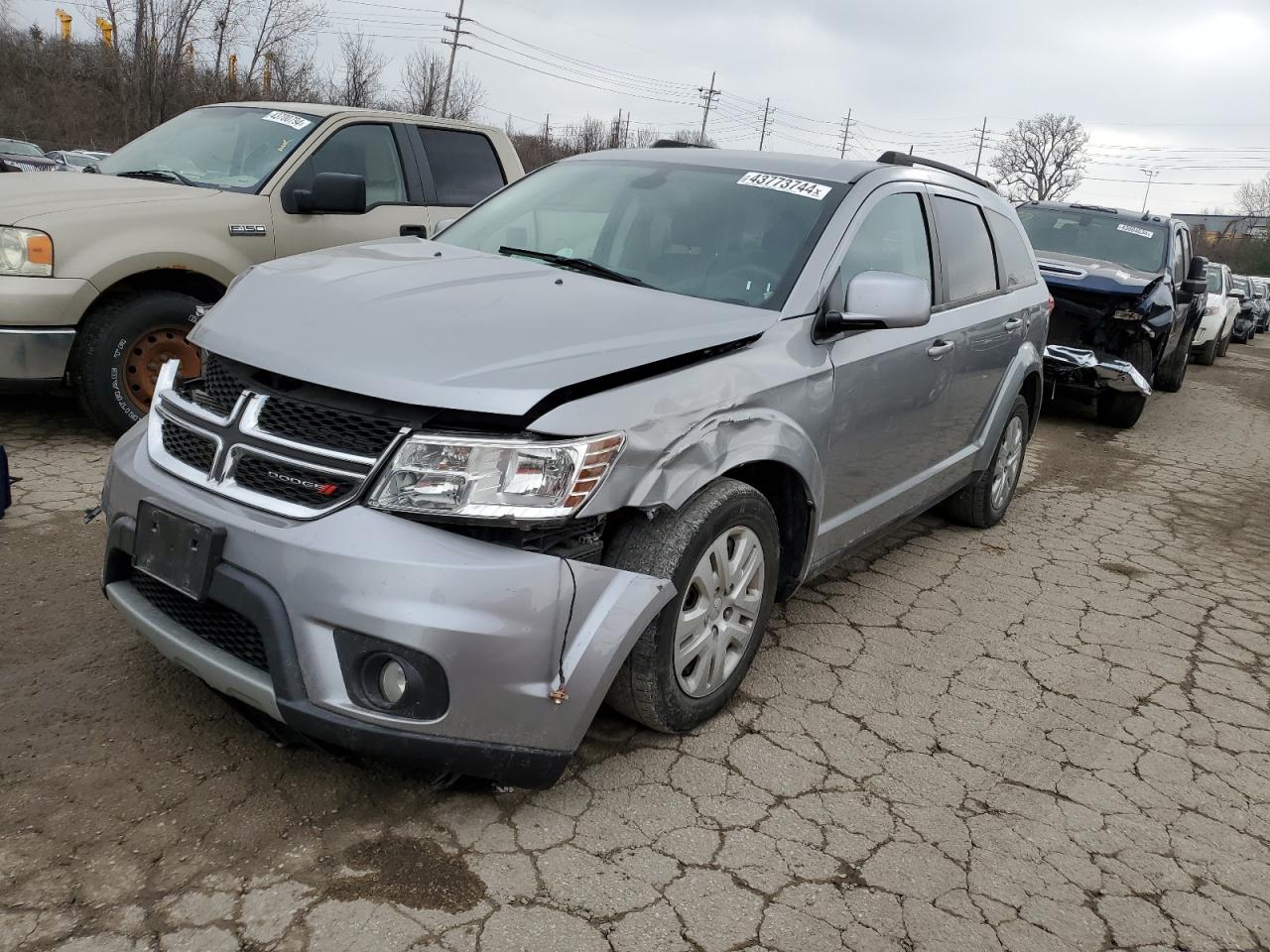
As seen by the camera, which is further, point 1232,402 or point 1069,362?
point 1232,402

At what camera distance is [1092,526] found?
5.96m

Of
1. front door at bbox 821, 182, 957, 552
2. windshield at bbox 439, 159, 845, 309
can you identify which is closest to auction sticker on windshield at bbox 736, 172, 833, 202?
windshield at bbox 439, 159, 845, 309

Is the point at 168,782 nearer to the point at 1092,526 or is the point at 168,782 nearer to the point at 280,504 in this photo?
the point at 280,504

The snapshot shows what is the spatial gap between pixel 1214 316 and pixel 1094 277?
8740mm

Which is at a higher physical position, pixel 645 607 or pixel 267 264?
pixel 267 264

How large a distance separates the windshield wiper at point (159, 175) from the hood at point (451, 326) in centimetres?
295

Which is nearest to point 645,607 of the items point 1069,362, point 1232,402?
point 1069,362

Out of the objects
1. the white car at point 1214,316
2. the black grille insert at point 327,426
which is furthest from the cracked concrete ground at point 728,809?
the white car at point 1214,316

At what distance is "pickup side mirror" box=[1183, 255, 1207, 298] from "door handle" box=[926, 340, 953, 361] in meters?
7.02

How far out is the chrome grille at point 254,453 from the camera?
2.40m

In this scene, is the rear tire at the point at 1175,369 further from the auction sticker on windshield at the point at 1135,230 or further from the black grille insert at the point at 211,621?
the black grille insert at the point at 211,621

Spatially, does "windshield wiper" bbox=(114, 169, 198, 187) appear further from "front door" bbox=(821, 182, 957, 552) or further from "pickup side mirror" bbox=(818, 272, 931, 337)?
"pickup side mirror" bbox=(818, 272, 931, 337)

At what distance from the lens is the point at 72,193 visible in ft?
16.8

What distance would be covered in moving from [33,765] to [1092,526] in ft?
17.8
